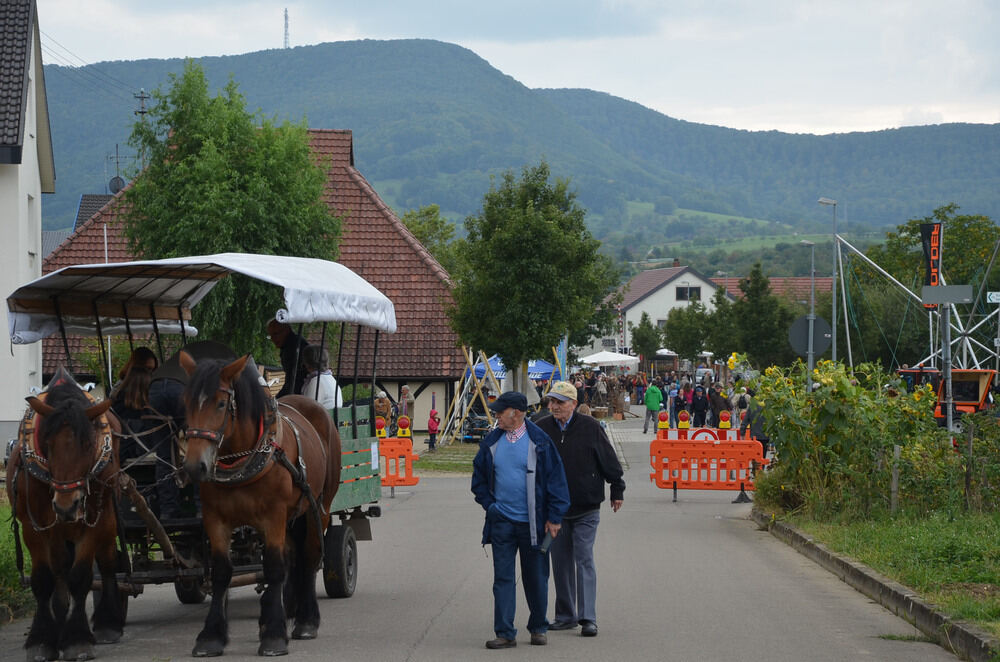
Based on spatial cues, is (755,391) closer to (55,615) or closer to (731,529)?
(731,529)

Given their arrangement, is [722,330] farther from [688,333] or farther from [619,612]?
[619,612]

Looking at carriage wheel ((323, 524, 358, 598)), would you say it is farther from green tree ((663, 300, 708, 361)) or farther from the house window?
the house window

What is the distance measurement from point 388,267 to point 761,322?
2712 centimetres

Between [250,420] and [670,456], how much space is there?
43.6 feet

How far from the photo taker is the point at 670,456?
21406 millimetres

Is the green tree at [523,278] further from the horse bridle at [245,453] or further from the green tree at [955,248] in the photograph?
the green tree at [955,248]

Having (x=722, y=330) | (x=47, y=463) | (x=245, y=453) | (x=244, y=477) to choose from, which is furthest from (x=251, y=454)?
(x=722, y=330)

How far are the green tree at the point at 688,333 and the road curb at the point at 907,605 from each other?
77.1 m

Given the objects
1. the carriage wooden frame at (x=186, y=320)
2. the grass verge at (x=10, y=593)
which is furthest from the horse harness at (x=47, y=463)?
the grass verge at (x=10, y=593)

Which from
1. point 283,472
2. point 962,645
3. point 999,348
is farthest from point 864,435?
point 999,348

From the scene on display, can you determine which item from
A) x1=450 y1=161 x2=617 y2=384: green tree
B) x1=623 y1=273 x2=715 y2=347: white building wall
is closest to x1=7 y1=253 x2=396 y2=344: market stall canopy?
x1=450 y1=161 x2=617 y2=384: green tree

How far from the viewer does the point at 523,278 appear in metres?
33.7

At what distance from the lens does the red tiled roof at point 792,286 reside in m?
93.1

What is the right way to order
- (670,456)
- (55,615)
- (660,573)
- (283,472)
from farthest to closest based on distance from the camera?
(670,456), (660,573), (283,472), (55,615)
